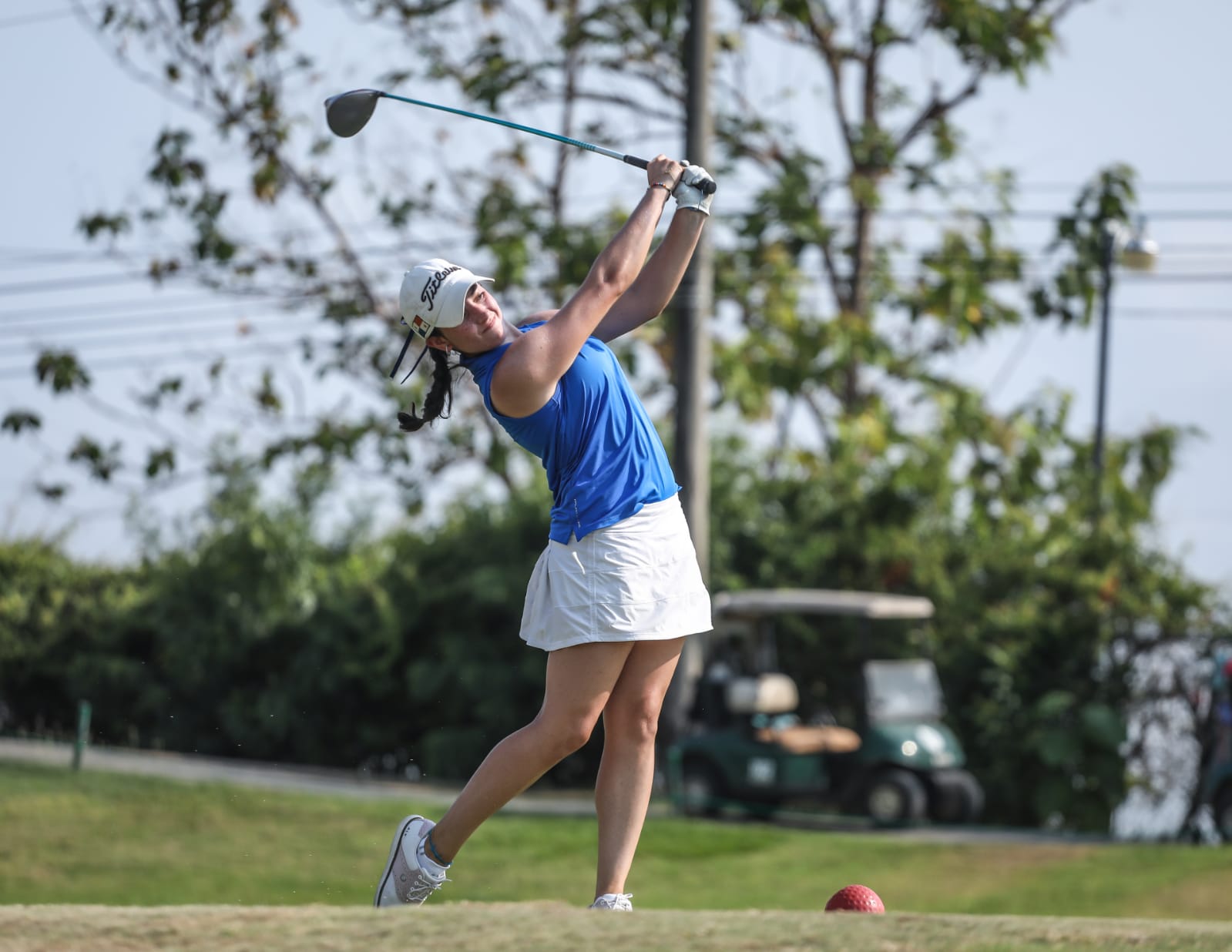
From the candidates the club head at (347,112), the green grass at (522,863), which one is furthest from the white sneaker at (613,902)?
the green grass at (522,863)

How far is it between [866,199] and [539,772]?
41.9 ft

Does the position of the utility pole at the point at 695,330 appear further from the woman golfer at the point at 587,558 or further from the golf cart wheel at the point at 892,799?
the woman golfer at the point at 587,558

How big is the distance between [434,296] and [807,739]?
1054 centimetres

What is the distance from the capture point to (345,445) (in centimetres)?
1814

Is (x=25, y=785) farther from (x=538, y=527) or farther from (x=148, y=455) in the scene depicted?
(x=538, y=527)

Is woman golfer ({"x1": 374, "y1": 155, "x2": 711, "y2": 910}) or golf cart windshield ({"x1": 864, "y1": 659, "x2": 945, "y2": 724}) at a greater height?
woman golfer ({"x1": 374, "y1": 155, "x2": 711, "y2": 910})

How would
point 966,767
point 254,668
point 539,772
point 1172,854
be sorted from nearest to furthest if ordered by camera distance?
point 539,772 → point 1172,854 → point 966,767 → point 254,668

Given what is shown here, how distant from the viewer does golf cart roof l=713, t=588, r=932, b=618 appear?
1480 cm

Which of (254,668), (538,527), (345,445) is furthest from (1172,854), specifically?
(254,668)

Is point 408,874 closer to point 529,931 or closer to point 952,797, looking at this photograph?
point 529,931

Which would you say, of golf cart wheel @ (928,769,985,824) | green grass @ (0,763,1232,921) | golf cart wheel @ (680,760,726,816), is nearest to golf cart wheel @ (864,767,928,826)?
golf cart wheel @ (928,769,985,824)

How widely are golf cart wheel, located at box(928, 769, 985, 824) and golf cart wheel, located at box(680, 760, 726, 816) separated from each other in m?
1.82

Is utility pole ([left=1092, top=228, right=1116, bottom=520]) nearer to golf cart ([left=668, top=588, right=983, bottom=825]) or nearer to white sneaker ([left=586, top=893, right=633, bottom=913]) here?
golf cart ([left=668, top=588, right=983, bottom=825])

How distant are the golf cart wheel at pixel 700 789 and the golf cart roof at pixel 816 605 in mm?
1379
